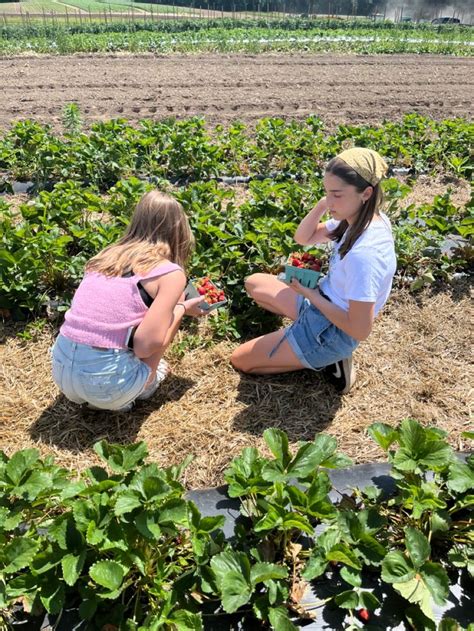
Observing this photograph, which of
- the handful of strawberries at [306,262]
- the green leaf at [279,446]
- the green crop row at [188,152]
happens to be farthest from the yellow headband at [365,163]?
the green crop row at [188,152]

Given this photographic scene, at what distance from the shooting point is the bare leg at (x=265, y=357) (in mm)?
3154

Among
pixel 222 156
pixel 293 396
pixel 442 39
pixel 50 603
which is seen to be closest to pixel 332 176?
pixel 293 396

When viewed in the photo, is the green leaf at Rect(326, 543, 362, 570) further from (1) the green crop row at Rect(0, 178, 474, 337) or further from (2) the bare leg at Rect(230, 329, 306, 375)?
(1) the green crop row at Rect(0, 178, 474, 337)

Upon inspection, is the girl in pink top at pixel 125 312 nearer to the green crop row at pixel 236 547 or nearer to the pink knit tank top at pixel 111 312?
the pink knit tank top at pixel 111 312

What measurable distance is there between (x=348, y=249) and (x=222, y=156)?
402cm

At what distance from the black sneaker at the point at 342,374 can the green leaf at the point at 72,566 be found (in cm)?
189

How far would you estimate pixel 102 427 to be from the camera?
2961 mm

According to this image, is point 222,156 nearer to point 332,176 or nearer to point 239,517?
point 332,176

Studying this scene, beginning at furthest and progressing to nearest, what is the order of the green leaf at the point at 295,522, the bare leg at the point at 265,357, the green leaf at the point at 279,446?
the bare leg at the point at 265,357 → the green leaf at the point at 279,446 → the green leaf at the point at 295,522

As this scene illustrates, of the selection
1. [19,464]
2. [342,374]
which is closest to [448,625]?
[19,464]

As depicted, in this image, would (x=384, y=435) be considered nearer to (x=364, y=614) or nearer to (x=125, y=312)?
(x=364, y=614)

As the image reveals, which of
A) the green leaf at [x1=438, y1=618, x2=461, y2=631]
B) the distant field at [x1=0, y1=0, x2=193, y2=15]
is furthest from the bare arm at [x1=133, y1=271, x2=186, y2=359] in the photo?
the distant field at [x1=0, y1=0, x2=193, y2=15]

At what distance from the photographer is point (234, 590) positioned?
5.53ft

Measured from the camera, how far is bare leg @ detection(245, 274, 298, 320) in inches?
132
